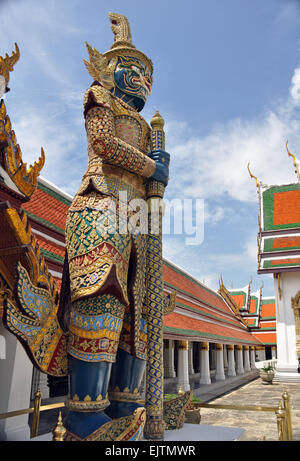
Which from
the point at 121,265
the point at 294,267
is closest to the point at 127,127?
the point at 121,265

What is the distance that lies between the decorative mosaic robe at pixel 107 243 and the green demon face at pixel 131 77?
0.22 m

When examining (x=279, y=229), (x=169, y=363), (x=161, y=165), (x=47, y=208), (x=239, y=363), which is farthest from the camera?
(x=239, y=363)

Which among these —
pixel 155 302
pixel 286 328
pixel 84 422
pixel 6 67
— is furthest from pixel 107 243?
pixel 286 328

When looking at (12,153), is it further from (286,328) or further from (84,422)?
(286,328)

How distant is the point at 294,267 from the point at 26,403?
14.6 m

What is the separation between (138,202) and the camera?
10.6 feet

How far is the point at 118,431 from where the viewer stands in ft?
8.09

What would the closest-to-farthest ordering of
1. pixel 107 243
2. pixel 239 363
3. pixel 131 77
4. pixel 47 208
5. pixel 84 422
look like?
pixel 84 422, pixel 107 243, pixel 131 77, pixel 47 208, pixel 239 363

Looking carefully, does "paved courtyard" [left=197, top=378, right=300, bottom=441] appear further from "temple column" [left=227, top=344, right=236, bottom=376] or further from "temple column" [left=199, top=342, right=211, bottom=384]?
"temple column" [left=227, top=344, right=236, bottom=376]

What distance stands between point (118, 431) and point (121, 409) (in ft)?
1.69

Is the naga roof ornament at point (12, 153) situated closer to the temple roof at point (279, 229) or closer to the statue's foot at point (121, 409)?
the statue's foot at point (121, 409)

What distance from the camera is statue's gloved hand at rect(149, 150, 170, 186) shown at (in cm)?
333

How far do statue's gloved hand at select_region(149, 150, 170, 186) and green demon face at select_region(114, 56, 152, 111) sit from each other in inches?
26.4

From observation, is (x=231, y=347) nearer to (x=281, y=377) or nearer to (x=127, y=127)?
(x=281, y=377)
